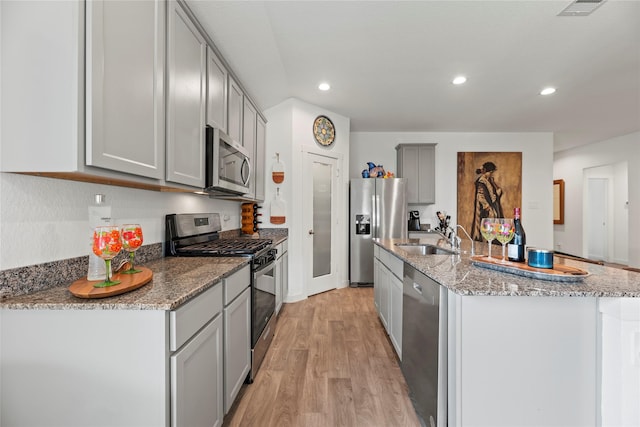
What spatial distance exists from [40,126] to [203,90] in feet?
3.34

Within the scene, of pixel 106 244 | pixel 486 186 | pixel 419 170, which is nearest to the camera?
pixel 106 244

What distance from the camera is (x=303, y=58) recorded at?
2.68m

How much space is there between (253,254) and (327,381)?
101 centimetres

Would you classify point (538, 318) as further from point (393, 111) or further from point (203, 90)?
point (393, 111)

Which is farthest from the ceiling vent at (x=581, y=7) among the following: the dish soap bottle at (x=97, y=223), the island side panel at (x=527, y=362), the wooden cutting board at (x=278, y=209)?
the dish soap bottle at (x=97, y=223)

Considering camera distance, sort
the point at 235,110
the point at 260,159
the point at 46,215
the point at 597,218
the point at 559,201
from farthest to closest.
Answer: the point at 559,201 → the point at 597,218 → the point at 260,159 → the point at 235,110 → the point at 46,215

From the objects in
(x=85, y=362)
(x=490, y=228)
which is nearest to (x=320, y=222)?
(x=490, y=228)

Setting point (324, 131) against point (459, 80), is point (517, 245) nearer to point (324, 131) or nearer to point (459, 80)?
point (459, 80)

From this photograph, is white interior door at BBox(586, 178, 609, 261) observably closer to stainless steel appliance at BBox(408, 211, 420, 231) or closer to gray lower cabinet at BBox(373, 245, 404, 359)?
stainless steel appliance at BBox(408, 211, 420, 231)

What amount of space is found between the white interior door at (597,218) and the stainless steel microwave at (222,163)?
26.3 ft

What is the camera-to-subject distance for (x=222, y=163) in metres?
1.95

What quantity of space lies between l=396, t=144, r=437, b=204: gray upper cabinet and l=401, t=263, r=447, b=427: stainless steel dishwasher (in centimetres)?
346

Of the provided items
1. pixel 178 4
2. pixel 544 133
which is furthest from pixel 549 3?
pixel 544 133

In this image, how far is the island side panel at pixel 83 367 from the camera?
0.88 metres
